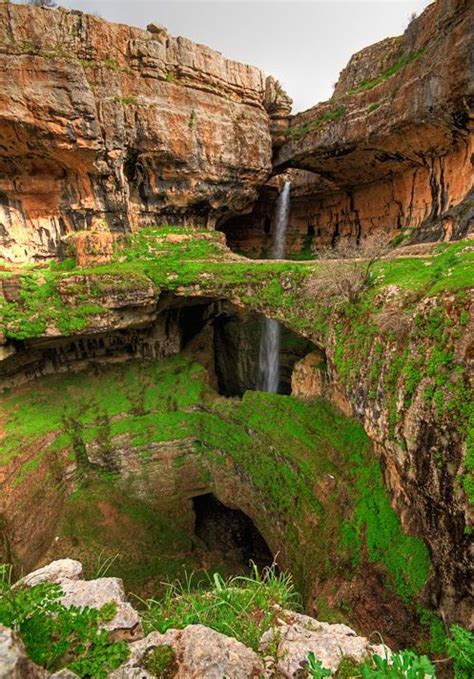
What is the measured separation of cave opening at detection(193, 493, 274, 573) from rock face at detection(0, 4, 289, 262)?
56.9 ft

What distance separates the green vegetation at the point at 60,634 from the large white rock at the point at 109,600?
0.12 metres

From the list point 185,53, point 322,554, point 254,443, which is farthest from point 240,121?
point 322,554

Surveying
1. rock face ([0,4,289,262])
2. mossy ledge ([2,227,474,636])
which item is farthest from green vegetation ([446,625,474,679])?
rock face ([0,4,289,262])

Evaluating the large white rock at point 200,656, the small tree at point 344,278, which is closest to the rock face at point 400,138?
the small tree at point 344,278

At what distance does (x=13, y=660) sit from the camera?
217 centimetres

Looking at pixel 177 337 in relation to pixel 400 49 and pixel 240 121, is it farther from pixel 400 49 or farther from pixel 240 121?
pixel 400 49

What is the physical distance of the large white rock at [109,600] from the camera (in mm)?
3311

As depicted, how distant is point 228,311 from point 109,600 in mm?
21353

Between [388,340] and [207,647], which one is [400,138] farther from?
[207,647]

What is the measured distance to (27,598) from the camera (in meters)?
3.23

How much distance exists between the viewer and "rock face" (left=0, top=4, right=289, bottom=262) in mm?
15195

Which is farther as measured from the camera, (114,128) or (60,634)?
(114,128)

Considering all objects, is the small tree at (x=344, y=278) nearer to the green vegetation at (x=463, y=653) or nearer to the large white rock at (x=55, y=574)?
the green vegetation at (x=463, y=653)

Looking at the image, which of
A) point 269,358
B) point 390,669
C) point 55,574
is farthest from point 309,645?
point 269,358
